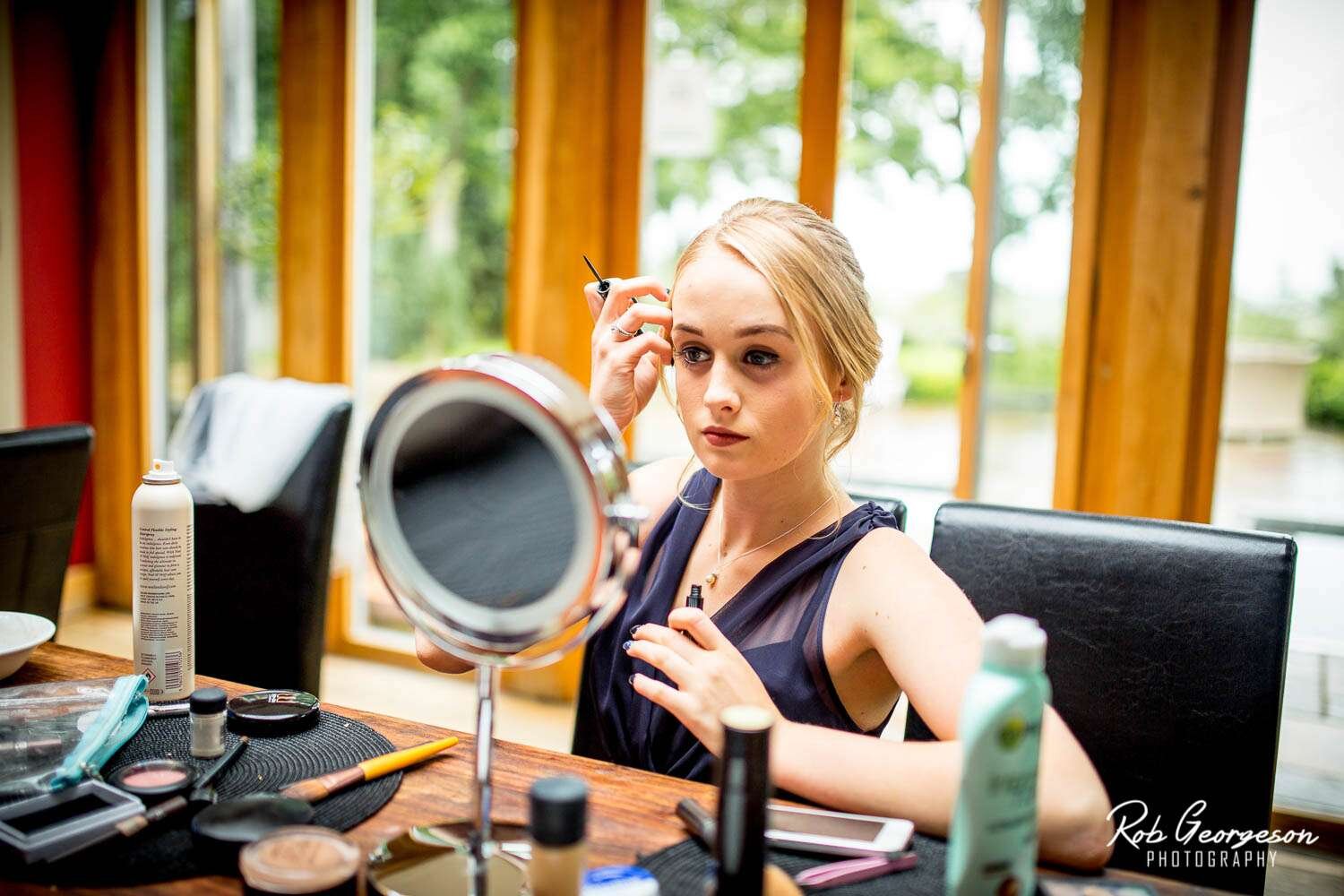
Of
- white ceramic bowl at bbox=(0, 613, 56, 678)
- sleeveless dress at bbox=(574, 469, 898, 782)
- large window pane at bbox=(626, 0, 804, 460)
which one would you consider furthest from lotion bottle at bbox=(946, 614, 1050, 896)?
large window pane at bbox=(626, 0, 804, 460)

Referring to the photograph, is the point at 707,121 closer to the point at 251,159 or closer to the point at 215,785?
the point at 251,159

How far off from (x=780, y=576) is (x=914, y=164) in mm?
1968

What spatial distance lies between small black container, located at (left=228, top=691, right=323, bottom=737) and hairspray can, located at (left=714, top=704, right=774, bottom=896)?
0.58 metres

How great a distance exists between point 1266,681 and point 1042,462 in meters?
1.64

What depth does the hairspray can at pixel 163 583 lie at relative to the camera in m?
1.11

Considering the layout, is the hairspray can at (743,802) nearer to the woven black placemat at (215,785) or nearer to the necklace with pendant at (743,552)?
the woven black placemat at (215,785)

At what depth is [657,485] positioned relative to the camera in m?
1.46

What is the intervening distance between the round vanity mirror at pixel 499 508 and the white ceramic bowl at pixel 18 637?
0.61m

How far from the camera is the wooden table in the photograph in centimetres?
83

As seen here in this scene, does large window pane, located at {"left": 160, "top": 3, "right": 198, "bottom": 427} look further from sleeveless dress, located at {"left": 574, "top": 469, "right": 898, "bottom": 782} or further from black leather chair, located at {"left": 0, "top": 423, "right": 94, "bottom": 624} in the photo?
sleeveless dress, located at {"left": 574, "top": 469, "right": 898, "bottom": 782}

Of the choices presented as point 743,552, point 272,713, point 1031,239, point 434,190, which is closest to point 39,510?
point 272,713

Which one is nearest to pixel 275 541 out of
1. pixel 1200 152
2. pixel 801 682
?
pixel 801 682

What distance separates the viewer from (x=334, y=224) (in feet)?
11.0

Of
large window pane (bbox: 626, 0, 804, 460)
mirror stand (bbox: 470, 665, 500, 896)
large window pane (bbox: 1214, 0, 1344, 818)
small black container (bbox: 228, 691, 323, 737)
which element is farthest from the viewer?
large window pane (bbox: 626, 0, 804, 460)
